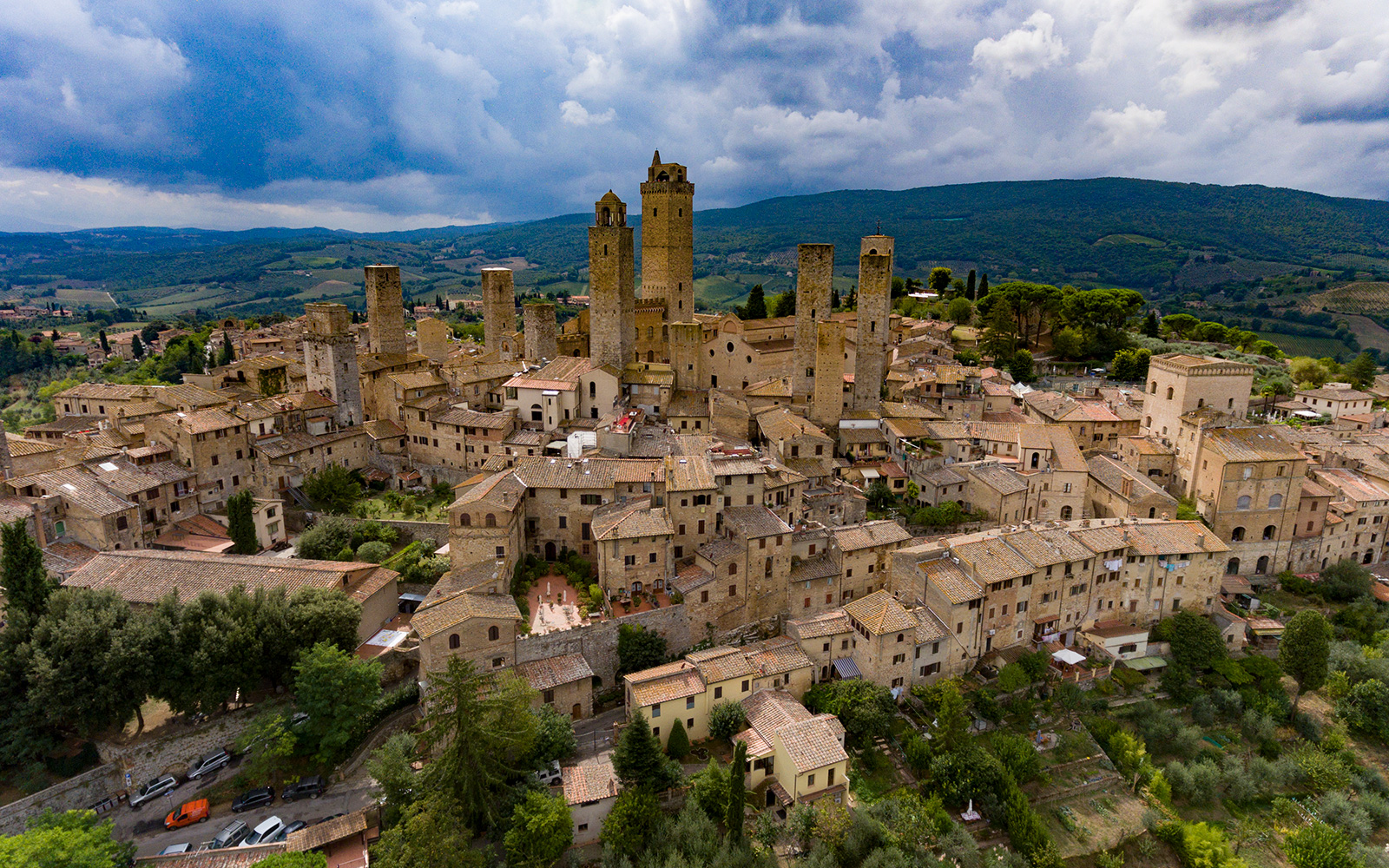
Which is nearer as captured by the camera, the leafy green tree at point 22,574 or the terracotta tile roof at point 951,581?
the leafy green tree at point 22,574

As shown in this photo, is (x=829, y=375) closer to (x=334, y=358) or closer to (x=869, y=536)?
(x=869, y=536)

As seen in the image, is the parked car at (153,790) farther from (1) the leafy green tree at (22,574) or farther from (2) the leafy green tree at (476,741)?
(2) the leafy green tree at (476,741)

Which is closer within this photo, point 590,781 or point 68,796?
point 68,796

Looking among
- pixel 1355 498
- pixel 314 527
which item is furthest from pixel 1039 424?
pixel 314 527

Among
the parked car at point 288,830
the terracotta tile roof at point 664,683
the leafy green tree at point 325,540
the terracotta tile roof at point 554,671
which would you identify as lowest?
the parked car at point 288,830

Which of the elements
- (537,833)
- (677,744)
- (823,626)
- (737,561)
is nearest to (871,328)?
(737,561)

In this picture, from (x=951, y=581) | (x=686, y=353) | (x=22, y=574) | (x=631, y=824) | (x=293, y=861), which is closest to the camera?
(x=293, y=861)

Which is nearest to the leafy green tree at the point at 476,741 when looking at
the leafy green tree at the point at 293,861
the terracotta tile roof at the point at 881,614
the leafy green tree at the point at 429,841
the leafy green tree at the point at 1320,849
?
the leafy green tree at the point at 429,841
